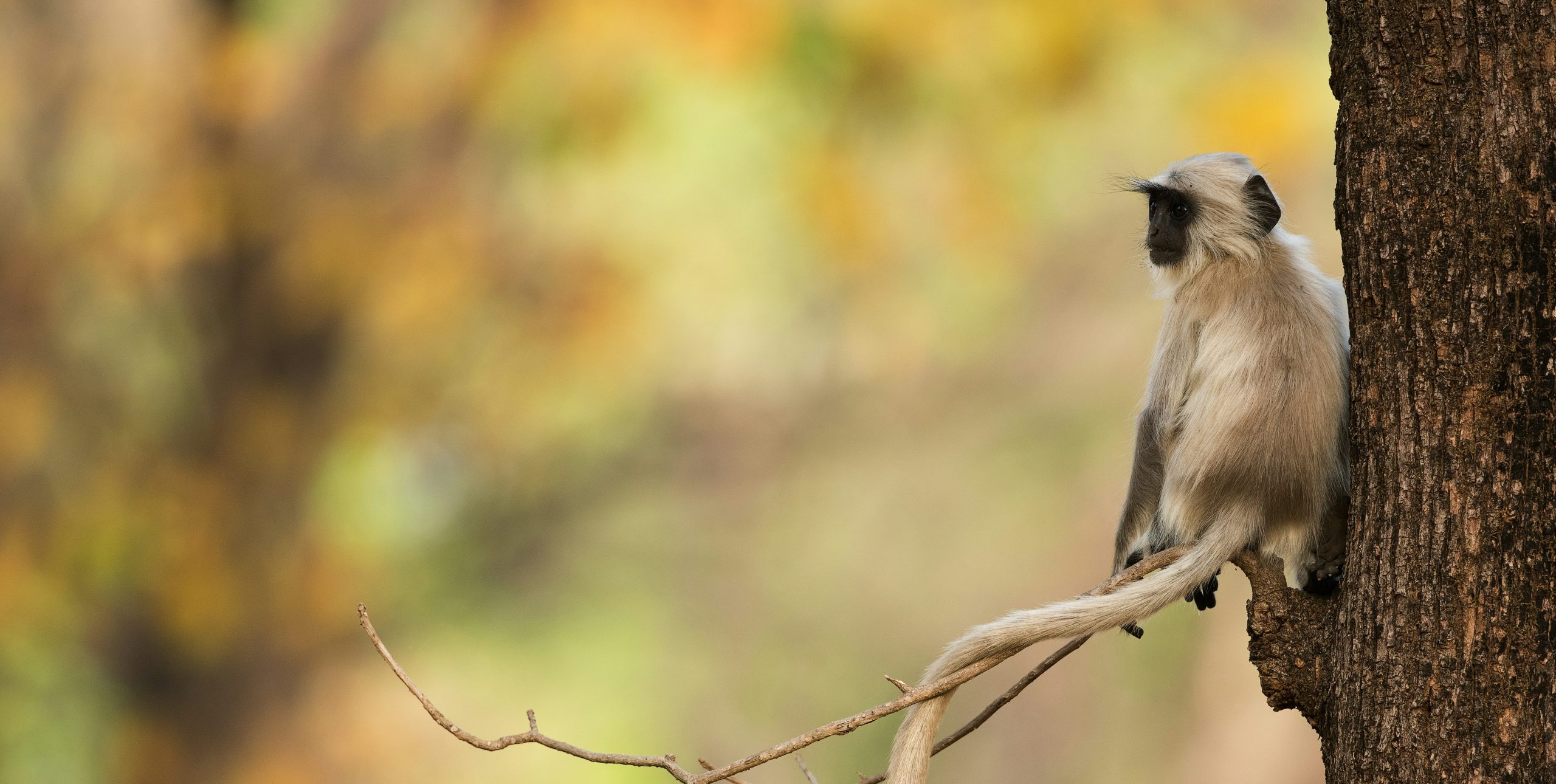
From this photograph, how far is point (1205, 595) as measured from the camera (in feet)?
5.63

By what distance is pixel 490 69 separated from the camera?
489 cm

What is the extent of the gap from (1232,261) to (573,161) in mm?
3418

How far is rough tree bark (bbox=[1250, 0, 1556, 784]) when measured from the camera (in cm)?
118

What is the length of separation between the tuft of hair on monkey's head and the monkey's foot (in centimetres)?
42

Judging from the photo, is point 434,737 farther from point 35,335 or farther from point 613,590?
point 35,335

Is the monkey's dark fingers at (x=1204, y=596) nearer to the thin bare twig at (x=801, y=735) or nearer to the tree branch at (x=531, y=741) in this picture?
the thin bare twig at (x=801, y=735)

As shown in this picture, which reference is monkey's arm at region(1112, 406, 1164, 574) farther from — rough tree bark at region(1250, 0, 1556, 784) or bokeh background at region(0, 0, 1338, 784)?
bokeh background at region(0, 0, 1338, 784)

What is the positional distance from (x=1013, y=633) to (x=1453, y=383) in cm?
50

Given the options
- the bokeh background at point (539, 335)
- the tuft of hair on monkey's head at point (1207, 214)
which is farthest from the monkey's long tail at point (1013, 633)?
the bokeh background at point (539, 335)

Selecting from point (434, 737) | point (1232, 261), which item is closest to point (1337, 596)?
point (1232, 261)

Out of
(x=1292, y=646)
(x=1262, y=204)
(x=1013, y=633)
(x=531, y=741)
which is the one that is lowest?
(x=1292, y=646)

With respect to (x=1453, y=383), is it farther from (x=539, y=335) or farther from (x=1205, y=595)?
(x=539, y=335)

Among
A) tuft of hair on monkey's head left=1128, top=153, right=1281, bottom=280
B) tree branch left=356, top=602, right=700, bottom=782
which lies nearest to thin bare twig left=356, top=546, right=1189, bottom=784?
tree branch left=356, top=602, right=700, bottom=782

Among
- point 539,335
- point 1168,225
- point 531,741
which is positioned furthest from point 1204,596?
point 539,335
